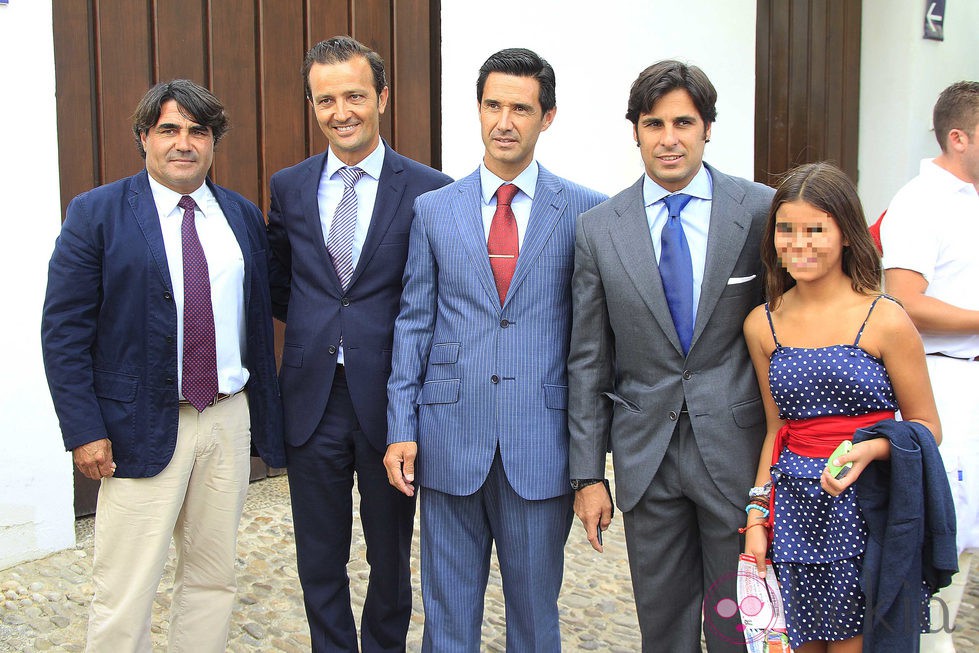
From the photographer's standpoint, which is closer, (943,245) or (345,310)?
(345,310)

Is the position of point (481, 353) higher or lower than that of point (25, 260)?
lower

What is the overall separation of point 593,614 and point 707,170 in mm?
1873

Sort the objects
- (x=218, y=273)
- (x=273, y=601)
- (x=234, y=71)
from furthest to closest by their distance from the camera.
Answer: (x=234, y=71) < (x=273, y=601) < (x=218, y=273)

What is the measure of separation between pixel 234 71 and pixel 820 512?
10.8 ft

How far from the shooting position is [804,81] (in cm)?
705

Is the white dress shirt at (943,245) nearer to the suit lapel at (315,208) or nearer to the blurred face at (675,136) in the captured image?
the blurred face at (675,136)

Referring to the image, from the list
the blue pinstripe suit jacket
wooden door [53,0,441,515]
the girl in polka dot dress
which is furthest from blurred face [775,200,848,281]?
wooden door [53,0,441,515]

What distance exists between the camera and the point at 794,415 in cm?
223

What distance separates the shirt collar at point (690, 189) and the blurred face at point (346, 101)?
0.86 meters

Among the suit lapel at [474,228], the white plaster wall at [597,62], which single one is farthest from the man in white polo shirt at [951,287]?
the white plaster wall at [597,62]

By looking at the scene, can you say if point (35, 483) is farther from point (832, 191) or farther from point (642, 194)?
point (832, 191)

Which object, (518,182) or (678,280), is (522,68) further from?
(678,280)

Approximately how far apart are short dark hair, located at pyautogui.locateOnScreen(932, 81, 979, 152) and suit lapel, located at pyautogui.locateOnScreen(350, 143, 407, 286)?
1.78m

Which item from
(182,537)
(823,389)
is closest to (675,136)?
(823,389)
